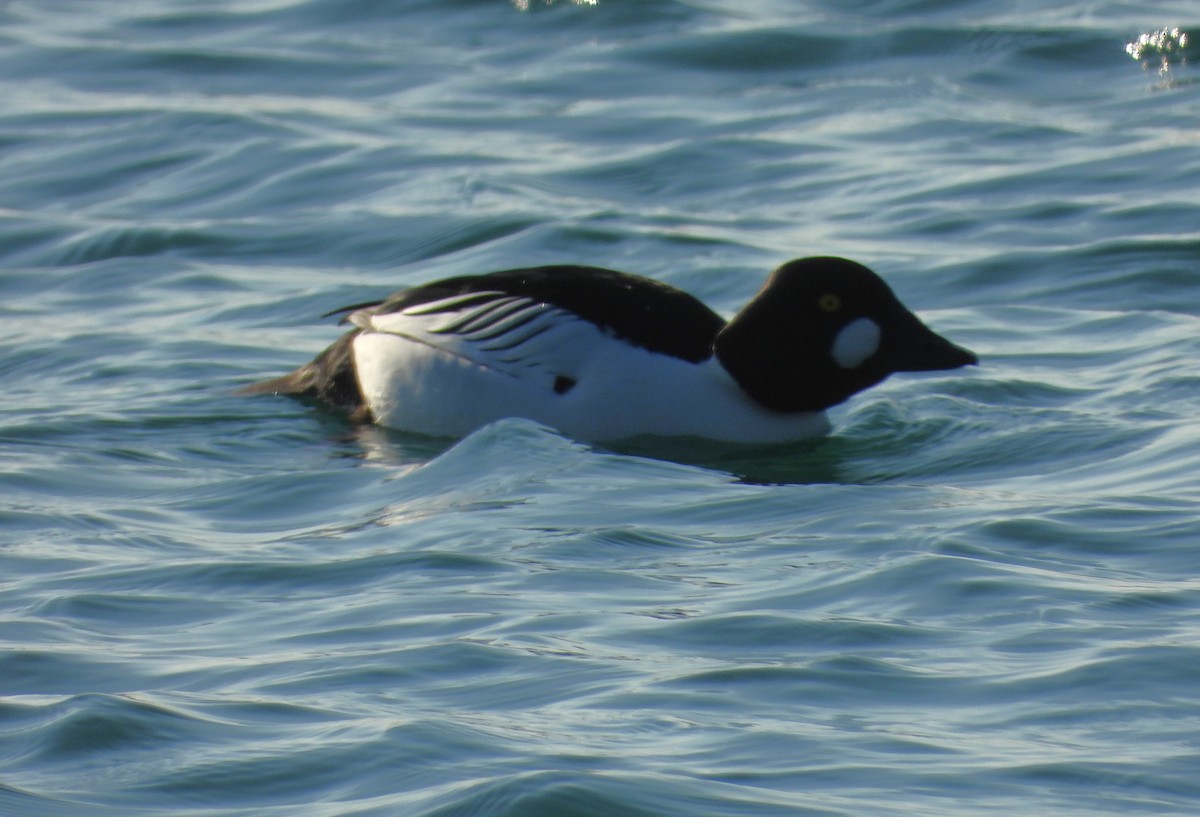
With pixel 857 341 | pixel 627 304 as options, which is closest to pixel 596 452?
pixel 627 304

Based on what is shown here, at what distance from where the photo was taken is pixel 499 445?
862 centimetres

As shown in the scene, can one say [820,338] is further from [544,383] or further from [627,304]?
[544,383]

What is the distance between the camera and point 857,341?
29.5ft

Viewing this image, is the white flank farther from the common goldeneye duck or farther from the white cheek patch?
the white cheek patch

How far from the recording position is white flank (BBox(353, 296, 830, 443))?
8867 mm

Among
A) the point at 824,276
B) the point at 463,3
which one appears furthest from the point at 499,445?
the point at 463,3

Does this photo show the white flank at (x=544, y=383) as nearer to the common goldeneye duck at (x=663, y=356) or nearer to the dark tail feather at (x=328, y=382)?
the common goldeneye duck at (x=663, y=356)

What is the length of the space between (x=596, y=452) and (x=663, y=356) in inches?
22.2

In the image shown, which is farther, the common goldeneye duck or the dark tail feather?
the dark tail feather

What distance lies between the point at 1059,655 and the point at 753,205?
24.3 ft

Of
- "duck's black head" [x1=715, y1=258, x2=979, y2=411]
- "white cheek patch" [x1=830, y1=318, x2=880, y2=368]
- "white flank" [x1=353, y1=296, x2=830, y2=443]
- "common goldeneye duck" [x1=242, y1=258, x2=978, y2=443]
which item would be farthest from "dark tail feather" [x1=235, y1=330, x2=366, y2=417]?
"white cheek patch" [x1=830, y1=318, x2=880, y2=368]

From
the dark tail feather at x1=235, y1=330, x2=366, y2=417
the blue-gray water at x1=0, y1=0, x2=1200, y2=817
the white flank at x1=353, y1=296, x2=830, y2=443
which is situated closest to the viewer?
the blue-gray water at x1=0, y1=0, x2=1200, y2=817

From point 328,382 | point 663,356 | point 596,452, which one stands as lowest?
point 596,452

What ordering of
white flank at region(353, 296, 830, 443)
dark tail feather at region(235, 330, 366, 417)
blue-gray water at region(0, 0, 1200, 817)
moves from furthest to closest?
dark tail feather at region(235, 330, 366, 417)
white flank at region(353, 296, 830, 443)
blue-gray water at region(0, 0, 1200, 817)
